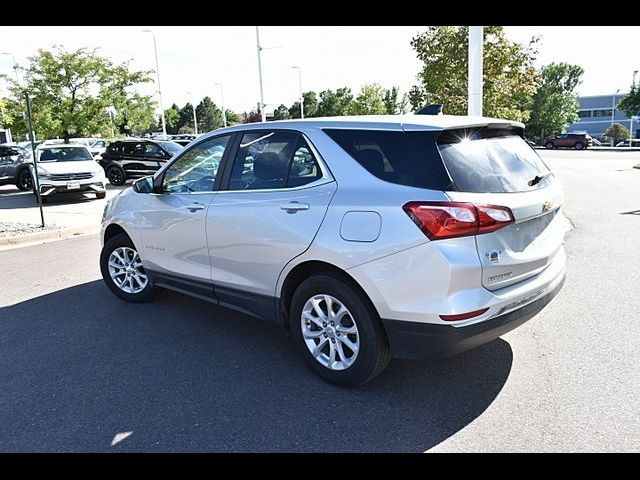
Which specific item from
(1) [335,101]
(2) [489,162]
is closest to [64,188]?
(2) [489,162]

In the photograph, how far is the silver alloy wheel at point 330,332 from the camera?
321 cm

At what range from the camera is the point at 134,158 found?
17281mm

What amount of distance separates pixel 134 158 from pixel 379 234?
16.2 meters

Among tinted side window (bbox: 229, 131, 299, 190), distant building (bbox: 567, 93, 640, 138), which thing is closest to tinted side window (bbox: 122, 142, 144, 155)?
tinted side window (bbox: 229, 131, 299, 190)

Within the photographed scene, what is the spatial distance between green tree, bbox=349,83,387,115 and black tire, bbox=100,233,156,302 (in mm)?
38410

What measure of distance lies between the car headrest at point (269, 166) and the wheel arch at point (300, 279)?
2.32 ft

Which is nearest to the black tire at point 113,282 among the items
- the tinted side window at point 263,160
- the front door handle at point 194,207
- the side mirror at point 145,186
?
the side mirror at point 145,186

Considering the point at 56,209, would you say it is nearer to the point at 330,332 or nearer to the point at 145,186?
the point at 145,186

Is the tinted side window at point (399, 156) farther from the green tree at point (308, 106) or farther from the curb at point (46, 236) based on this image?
the green tree at point (308, 106)

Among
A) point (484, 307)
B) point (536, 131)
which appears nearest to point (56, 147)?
point (484, 307)

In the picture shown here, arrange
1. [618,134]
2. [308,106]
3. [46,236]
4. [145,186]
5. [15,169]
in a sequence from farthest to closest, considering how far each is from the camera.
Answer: [308,106]
[618,134]
[15,169]
[46,236]
[145,186]

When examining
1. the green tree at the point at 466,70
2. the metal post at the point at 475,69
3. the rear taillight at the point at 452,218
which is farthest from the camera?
the green tree at the point at 466,70

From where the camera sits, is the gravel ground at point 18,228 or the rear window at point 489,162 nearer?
the rear window at point 489,162
